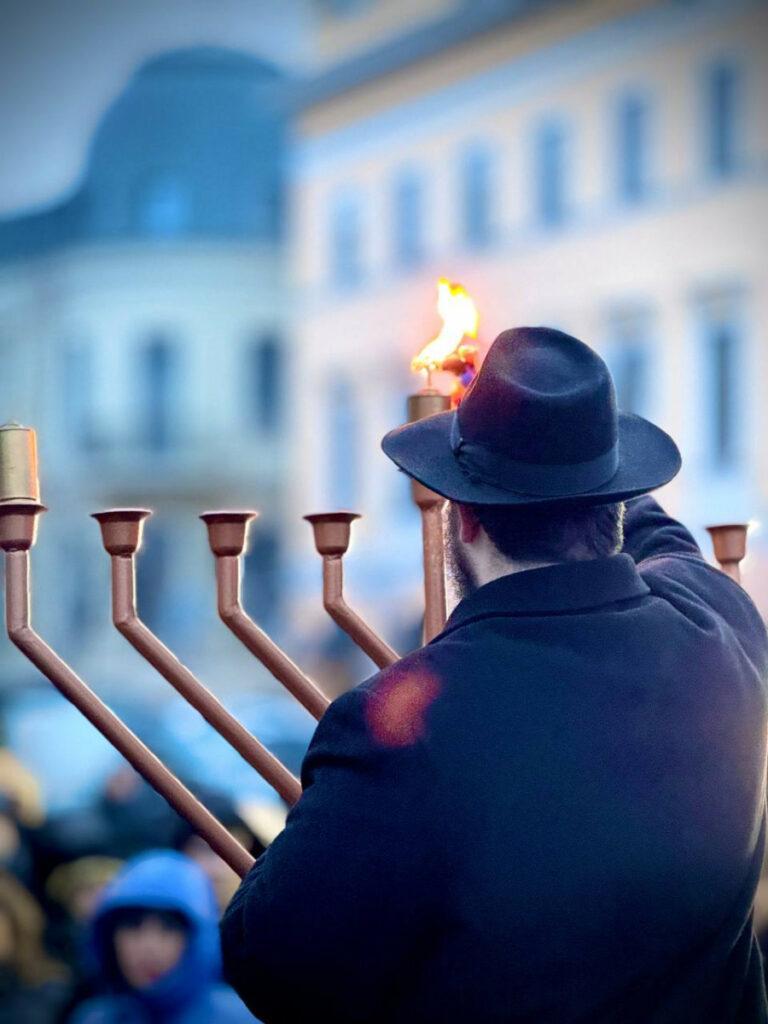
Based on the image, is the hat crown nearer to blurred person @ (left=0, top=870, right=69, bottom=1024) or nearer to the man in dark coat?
the man in dark coat

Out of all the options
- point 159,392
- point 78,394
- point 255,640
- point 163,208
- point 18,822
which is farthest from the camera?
point 163,208

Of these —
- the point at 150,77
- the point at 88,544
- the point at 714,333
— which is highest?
the point at 150,77

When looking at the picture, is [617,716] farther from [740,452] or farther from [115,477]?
[115,477]

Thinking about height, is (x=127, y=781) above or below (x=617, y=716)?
below

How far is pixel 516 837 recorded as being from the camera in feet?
6.98

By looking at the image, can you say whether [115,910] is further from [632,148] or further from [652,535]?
[632,148]

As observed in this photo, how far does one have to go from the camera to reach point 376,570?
939 inches

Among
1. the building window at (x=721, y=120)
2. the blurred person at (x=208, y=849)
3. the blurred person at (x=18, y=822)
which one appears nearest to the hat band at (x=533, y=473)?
the blurred person at (x=208, y=849)

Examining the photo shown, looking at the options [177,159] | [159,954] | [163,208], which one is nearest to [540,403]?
[159,954]

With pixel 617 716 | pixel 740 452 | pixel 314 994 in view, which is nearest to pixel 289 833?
pixel 314 994

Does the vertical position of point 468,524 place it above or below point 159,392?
below

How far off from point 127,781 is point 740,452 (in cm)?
1242

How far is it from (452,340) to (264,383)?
29698mm

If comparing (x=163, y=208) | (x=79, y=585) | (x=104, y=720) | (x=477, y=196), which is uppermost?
(x=163, y=208)
